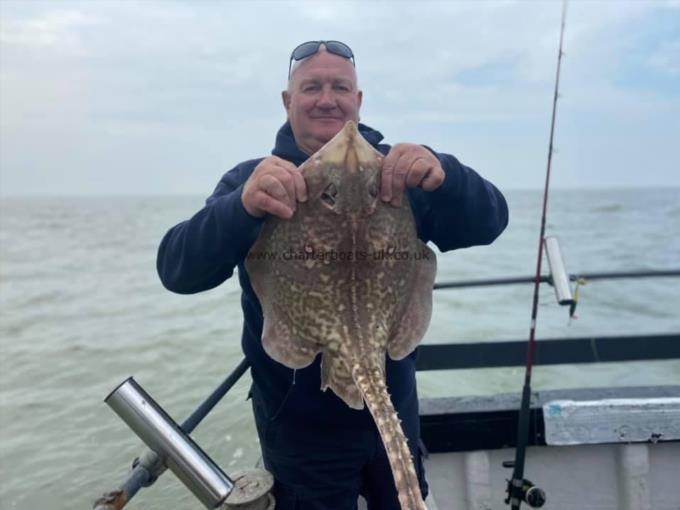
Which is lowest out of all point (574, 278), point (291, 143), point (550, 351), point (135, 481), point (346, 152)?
point (550, 351)

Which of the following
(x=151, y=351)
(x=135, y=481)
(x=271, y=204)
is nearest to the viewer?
(x=135, y=481)

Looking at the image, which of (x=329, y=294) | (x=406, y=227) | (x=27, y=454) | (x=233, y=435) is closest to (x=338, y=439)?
(x=329, y=294)

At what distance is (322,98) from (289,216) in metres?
0.81

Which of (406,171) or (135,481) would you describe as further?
(406,171)

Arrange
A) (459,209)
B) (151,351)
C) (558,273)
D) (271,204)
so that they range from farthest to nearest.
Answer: (151,351) → (558,273) → (459,209) → (271,204)

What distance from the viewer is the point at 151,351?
11.8 meters

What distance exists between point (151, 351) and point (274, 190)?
10.8m

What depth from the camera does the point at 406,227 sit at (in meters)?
2.13

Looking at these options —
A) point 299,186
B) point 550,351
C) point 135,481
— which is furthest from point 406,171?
point 550,351

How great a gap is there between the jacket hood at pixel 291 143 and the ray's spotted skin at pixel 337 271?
0.54 m

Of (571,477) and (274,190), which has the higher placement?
(274,190)

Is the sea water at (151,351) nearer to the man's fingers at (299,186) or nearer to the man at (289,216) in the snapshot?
the man at (289,216)

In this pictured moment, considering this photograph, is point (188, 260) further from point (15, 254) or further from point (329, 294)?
point (15, 254)

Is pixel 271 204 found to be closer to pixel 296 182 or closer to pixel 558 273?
pixel 296 182
